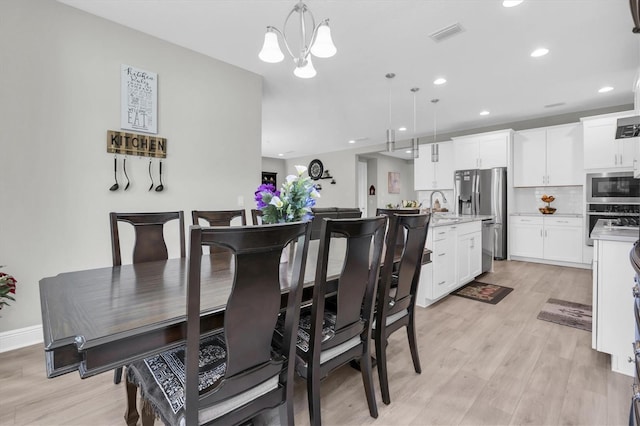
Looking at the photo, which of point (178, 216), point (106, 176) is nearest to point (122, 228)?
point (106, 176)

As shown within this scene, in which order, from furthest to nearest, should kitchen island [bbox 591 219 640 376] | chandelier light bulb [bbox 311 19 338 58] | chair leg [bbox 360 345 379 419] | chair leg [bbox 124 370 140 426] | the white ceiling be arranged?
the white ceiling
kitchen island [bbox 591 219 640 376]
chandelier light bulb [bbox 311 19 338 58]
chair leg [bbox 360 345 379 419]
chair leg [bbox 124 370 140 426]

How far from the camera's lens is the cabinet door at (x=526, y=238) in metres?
5.20

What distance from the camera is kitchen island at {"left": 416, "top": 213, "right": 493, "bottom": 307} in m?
3.08

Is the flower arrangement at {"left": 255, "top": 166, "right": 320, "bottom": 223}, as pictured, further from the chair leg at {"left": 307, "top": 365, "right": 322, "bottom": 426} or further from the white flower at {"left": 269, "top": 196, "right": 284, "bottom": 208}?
the chair leg at {"left": 307, "top": 365, "right": 322, "bottom": 426}

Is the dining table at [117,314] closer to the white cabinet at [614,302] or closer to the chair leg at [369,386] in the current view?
the chair leg at [369,386]

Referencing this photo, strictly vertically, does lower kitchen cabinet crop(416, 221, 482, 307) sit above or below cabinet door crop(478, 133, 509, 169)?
below

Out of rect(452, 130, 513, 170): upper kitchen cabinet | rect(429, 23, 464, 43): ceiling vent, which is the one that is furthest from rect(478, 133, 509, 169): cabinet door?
rect(429, 23, 464, 43): ceiling vent

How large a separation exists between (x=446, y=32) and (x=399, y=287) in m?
2.45

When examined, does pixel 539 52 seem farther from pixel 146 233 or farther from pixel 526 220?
pixel 146 233

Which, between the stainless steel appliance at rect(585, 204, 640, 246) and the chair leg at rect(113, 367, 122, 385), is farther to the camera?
the stainless steel appliance at rect(585, 204, 640, 246)

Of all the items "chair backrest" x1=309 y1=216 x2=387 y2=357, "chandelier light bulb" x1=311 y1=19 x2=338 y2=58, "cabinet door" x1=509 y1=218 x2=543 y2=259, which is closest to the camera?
"chair backrest" x1=309 y1=216 x2=387 y2=357

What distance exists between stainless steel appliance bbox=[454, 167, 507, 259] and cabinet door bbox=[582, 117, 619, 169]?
1164 mm

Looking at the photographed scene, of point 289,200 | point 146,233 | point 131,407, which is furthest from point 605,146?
point 131,407

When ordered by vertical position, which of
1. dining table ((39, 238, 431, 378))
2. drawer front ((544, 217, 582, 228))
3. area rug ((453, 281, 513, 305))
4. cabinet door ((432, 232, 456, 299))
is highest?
drawer front ((544, 217, 582, 228))
